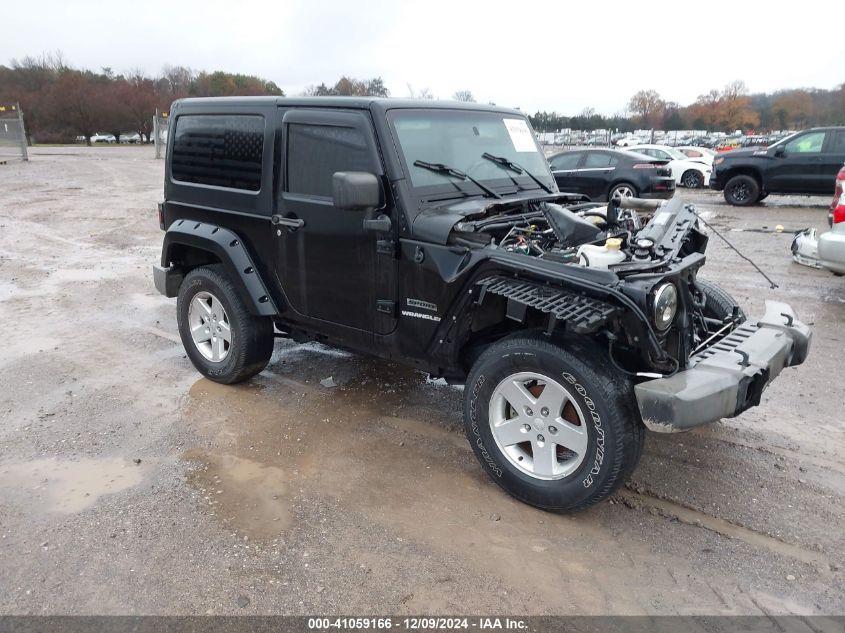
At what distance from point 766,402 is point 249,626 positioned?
383 cm

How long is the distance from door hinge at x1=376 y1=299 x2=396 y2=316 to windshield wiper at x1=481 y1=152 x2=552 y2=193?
1.25 metres

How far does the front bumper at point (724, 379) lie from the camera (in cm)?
284

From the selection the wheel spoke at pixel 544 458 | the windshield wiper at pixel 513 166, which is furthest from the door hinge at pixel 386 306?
the windshield wiper at pixel 513 166

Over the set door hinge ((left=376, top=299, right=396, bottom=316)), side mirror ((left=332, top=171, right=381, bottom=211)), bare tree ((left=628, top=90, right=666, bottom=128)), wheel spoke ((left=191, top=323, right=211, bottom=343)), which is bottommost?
wheel spoke ((left=191, top=323, right=211, bottom=343))

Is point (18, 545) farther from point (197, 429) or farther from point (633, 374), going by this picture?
point (633, 374)

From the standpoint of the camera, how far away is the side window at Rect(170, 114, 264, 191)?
4473mm

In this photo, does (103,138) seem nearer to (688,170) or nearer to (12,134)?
(12,134)

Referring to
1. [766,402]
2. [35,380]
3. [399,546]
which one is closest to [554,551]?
[399,546]

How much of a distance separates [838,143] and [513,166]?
41.9ft

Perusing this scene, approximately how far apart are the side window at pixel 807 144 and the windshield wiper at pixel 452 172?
13025 millimetres

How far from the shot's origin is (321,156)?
4.11 m

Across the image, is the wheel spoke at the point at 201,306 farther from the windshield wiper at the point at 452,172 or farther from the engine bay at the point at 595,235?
the engine bay at the point at 595,235

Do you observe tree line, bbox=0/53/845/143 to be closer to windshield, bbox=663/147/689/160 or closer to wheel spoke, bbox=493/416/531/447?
windshield, bbox=663/147/689/160

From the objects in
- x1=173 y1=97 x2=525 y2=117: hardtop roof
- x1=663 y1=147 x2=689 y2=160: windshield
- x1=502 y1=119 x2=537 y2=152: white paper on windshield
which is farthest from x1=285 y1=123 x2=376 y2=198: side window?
x1=663 y1=147 x2=689 y2=160: windshield
